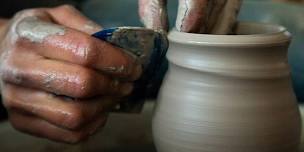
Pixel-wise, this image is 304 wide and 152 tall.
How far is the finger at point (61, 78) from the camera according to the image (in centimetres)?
87

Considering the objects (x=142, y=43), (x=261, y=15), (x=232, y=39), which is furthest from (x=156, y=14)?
(x=261, y=15)

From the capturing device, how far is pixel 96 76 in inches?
34.9

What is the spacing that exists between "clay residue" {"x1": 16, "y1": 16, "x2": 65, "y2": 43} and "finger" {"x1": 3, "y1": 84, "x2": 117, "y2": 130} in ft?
0.32

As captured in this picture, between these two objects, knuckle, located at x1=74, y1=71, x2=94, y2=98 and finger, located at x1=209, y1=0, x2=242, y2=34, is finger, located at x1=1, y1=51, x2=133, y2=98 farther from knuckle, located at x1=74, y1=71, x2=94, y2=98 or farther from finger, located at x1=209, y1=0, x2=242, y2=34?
finger, located at x1=209, y1=0, x2=242, y2=34

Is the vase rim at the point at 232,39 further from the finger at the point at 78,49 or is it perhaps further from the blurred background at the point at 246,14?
the blurred background at the point at 246,14

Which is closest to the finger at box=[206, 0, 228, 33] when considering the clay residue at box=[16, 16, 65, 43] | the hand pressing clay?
the hand pressing clay

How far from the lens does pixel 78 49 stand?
88cm

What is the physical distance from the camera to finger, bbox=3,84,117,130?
0.90 meters

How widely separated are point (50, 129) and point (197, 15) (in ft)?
1.14

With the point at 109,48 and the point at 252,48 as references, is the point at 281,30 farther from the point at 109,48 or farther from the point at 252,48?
the point at 109,48

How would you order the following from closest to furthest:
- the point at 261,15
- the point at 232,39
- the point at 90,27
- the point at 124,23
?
the point at 232,39 → the point at 90,27 → the point at 261,15 → the point at 124,23

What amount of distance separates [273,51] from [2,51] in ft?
1.79

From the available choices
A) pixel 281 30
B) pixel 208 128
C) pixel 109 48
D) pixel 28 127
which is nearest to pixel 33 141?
pixel 28 127

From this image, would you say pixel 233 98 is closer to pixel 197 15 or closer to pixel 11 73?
pixel 197 15
